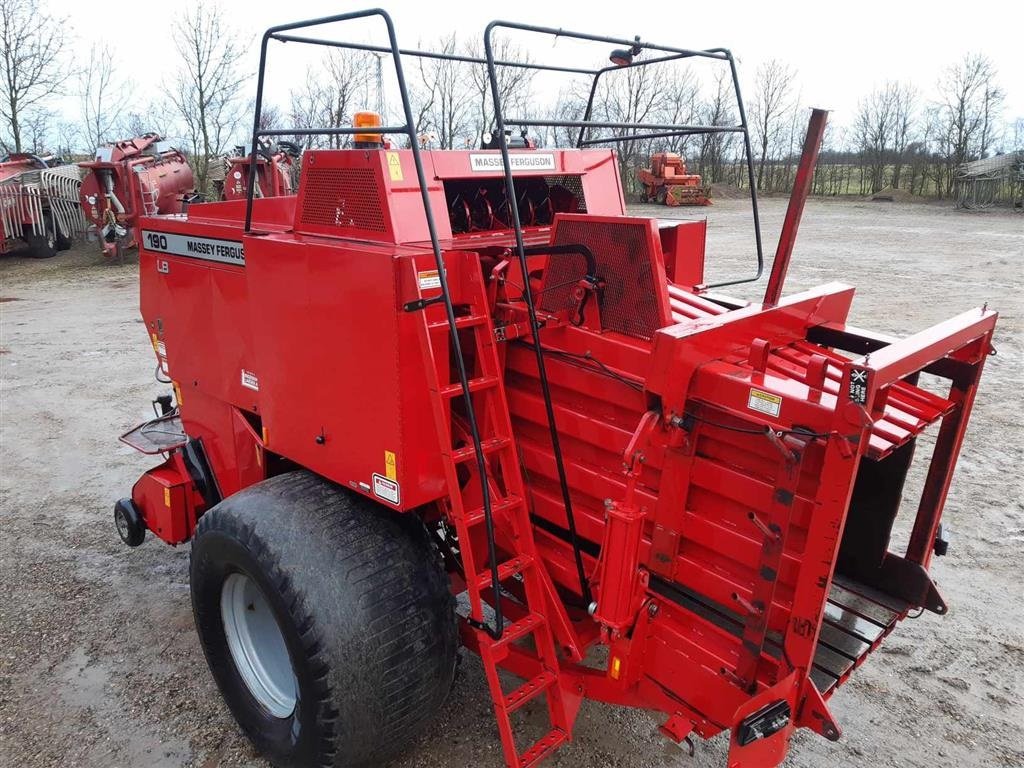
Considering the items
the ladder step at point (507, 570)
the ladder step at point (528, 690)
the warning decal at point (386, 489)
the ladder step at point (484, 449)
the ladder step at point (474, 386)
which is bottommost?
the ladder step at point (528, 690)

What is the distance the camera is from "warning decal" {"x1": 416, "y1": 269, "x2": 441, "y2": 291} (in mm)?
2457

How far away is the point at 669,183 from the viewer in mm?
26203

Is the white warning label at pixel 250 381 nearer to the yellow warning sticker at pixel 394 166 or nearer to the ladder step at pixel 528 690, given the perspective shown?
the yellow warning sticker at pixel 394 166

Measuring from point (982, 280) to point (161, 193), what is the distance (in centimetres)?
1474

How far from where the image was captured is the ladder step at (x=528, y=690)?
2.58 m

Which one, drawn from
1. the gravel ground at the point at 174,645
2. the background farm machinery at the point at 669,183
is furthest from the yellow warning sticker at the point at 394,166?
the background farm machinery at the point at 669,183

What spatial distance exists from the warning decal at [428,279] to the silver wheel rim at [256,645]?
1.50m

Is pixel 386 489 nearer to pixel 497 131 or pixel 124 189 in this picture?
pixel 497 131

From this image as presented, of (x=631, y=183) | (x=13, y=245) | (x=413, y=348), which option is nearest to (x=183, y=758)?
(x=413, y=348)

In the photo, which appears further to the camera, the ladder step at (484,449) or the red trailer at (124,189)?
the red trailer at (124,189)

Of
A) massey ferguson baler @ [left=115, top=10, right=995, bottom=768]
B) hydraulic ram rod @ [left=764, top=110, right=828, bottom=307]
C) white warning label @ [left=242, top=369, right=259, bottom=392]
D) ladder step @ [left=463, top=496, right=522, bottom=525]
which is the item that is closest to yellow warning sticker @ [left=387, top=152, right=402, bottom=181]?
massey ferguson baler @ [left=115, top=10, right=995, bottom=768]

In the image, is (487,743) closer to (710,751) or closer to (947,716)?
(710,751)

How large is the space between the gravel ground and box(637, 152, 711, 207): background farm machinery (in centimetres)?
1907

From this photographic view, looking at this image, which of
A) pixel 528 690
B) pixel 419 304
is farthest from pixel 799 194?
pixel 528 690
